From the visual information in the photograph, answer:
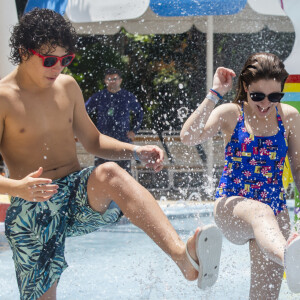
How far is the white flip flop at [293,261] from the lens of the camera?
2318 mm

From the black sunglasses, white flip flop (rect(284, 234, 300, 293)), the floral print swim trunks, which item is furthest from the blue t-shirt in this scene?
white flip flop (rect(284, 234, 300, 293))

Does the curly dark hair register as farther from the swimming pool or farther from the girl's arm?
the swimming pool

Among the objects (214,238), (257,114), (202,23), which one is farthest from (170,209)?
(214,238)

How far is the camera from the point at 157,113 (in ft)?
36.8

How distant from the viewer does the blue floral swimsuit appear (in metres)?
2.95

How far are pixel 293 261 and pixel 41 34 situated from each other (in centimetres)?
150

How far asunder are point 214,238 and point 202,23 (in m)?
5.75

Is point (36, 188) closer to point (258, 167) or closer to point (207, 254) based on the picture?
point (207, 254)

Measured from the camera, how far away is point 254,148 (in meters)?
2.97

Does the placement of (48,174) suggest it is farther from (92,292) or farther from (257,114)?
(92,292)

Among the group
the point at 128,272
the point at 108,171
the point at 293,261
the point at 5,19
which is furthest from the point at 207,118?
the point at 5,19

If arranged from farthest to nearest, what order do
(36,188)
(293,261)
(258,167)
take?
1. (258,167)
2. (36,188)
3. (293,261)

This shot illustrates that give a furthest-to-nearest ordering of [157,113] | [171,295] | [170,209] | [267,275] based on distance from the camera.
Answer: [157,113]
[170,209]
[171,295]
[267,275]

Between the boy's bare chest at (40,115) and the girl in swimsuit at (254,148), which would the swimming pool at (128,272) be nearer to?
the girl in swimsuit at (254,148)
